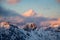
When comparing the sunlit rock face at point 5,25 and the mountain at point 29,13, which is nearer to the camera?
the sunlit rock face at point 5,25

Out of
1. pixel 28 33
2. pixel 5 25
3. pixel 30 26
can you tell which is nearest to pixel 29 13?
pixel 30 26

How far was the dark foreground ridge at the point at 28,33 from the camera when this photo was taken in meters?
4.16

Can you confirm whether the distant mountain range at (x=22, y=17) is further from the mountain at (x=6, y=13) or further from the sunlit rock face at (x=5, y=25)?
the sunlit rock face at (x=5, y=25)

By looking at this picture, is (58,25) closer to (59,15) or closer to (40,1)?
(59,15)

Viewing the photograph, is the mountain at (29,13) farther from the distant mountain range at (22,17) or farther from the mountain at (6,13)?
the mountain at (6,13)

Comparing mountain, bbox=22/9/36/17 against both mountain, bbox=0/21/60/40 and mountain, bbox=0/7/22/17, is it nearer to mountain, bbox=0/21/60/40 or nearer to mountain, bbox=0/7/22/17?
mountain, bbox=0/7/22/17

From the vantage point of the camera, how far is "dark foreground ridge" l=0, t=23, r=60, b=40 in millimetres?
4164

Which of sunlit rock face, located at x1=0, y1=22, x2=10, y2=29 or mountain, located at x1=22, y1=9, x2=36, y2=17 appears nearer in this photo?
sunlit rock face, located at x1=0, y1=22, x2=10, y2=29

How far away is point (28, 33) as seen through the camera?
426cm

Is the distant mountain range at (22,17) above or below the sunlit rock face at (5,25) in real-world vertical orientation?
above

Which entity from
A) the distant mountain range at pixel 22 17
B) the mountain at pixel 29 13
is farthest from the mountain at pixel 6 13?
the mountain at pixel 29 13

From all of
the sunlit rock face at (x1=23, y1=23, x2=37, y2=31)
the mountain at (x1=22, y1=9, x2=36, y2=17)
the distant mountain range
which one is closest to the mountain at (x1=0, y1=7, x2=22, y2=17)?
the distant mountain range

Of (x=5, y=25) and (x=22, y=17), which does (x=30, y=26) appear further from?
(x=5, y=25)

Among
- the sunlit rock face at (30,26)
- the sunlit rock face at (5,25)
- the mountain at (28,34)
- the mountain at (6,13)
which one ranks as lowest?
the mountain at (28,34)
